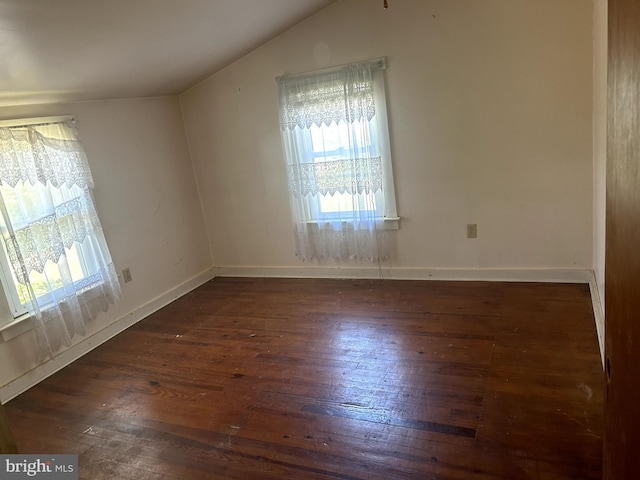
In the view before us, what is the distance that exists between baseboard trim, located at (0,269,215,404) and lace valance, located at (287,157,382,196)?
139 centimetres

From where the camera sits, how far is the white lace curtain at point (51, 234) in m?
2.69

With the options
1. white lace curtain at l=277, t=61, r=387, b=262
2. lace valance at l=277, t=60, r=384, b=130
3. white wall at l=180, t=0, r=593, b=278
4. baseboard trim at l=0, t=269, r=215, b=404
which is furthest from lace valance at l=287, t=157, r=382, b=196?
baseboard trim at l=0, t=269, r=215, b=404

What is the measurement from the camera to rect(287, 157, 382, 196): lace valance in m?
3.54

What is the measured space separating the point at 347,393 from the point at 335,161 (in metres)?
1.98

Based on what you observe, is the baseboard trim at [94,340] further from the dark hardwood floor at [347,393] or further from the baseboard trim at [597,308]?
the baseboard trim at [597,308]

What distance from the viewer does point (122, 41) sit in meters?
2.47

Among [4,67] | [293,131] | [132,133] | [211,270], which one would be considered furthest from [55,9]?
[211,270]

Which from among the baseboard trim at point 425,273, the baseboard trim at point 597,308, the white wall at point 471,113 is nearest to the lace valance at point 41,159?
the white wall at point 471,113

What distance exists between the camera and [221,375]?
2.62 m

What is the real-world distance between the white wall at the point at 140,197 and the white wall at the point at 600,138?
129 inches

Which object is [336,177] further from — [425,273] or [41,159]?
[41,159]

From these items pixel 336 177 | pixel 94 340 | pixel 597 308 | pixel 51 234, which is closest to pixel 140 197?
pixel 51 234

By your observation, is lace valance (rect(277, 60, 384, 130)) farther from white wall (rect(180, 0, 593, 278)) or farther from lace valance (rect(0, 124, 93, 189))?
lace valance (rect(0, 124, 93, 189))

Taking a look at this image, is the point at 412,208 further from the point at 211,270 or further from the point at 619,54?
the point at 619,54
